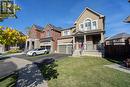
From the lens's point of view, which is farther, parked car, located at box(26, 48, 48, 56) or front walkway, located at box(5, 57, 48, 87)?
parked car, located at box(26, 48, 48, 56)

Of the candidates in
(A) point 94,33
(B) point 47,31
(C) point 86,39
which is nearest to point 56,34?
(B) point 47,31

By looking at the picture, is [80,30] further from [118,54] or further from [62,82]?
[62,82]

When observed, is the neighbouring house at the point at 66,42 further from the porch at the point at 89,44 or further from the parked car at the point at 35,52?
the parked car at the point at 35,52

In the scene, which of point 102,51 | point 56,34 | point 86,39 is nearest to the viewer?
point 102,51

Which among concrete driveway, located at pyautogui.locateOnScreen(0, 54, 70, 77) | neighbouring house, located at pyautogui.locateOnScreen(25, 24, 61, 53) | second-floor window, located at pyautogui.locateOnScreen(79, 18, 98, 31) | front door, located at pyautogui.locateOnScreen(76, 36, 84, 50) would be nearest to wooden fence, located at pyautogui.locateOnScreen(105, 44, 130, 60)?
second-floor window, located at pyautogui.locateOnScreen(79, 18, 98, 31)

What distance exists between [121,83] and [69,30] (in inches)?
1162

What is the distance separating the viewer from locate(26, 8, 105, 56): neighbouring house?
97.4ft

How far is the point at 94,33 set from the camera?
29719mm

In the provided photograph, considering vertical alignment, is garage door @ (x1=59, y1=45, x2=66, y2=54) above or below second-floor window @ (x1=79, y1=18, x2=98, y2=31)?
below

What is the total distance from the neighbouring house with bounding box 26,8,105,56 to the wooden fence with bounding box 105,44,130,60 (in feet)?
4.83

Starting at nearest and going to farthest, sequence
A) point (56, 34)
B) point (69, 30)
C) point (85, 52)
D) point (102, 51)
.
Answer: point (102, 51) < point (85, 52) < point (69, 30) < point (56, 34)

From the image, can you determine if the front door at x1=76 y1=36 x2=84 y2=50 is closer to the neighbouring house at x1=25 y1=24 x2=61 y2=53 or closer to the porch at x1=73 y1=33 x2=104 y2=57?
the porch at x1=73 y1=33 x2=104 y2=57

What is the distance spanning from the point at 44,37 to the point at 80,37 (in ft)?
49.3

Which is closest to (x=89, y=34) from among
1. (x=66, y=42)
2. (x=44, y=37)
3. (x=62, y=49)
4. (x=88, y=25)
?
(x=88, y=25)
